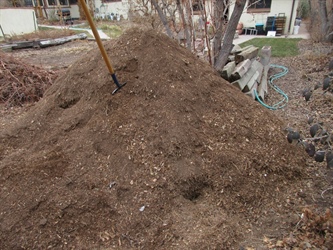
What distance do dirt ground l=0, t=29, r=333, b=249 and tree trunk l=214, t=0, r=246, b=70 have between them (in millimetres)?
1657

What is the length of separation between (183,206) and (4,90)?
416cm

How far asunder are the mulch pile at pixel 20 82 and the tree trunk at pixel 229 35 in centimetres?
309

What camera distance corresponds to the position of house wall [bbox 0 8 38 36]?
471 inches

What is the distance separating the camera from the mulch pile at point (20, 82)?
180 inches

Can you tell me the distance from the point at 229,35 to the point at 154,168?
3.07m

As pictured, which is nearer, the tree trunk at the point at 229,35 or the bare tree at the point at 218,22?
the tree trunk at the point at 229,35

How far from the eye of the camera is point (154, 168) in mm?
2104

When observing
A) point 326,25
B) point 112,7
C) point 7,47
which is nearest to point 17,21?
point 7,47

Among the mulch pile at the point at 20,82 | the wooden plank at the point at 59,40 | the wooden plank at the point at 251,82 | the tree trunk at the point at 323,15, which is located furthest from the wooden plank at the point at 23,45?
the tree trunk at the point at 323,15

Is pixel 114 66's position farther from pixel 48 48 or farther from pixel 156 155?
pixel 48 48

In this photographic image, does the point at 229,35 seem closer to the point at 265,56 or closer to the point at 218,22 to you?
the point at 218,22

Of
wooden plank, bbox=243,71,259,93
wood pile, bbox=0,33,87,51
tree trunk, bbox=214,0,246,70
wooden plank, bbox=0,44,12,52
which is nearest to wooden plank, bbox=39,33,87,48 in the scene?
wood pile, bbox=0,33,87,51

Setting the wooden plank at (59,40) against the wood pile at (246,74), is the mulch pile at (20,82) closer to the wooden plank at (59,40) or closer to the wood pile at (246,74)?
the wood pile at (246,74)

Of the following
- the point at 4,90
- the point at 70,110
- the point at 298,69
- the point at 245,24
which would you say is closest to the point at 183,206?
the point at 70,110
